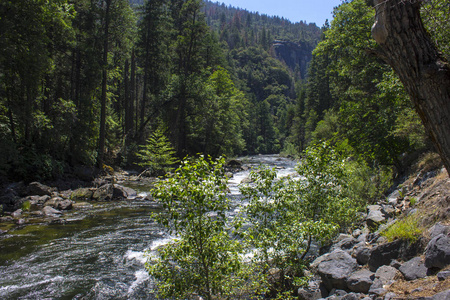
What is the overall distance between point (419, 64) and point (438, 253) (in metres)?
2.64

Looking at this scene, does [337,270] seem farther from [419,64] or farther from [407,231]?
[419,64]

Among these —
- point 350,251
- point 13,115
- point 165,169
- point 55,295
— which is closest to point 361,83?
point 350,251

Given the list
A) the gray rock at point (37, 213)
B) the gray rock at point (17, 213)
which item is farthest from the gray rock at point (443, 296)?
the gray rock at point (17, 213)

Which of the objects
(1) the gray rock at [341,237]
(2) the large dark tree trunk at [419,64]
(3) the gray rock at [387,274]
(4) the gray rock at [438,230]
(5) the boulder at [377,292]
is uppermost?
(2) the large dark tree trunk at [419,64]

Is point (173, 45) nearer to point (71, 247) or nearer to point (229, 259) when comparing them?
point (71, 247)

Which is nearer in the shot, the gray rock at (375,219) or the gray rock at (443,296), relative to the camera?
the gray rock at (443,296)

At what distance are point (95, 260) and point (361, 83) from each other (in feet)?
52.3

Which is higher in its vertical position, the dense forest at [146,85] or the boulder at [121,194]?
the dense forest at [146,85]

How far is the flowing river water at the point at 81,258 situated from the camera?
612 cm

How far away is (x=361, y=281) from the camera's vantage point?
4.64 meters

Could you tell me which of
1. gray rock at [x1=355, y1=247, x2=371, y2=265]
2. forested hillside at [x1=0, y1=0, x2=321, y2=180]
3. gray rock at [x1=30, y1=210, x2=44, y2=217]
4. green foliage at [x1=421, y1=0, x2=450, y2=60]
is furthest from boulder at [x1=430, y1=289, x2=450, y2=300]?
forested hillside at [x1=0, y1=0, x2=321, y2=180]

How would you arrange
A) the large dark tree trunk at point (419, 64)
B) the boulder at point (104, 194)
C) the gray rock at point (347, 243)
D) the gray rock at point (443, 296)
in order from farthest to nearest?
the boulder at point (104, 194), the gray rock at point (347, 243), the gray rock at point (443, 296), the large dark tree trunk at point (419, 64)

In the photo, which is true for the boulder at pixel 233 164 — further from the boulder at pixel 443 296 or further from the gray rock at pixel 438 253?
the boulder at pixel 443 296

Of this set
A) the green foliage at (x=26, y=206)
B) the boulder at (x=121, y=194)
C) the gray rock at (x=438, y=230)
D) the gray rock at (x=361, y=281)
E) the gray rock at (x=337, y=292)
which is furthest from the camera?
the boulder at (x=121, y=194)
